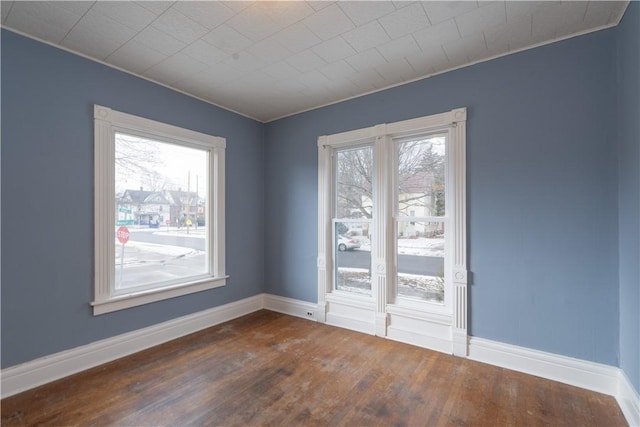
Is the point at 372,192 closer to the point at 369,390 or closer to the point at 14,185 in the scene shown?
the point at 369,390

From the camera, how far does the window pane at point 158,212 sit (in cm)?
288

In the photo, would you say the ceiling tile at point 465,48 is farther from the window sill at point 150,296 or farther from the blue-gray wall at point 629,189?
the window sill at point 150,296

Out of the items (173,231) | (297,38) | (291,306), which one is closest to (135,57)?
(297,38)

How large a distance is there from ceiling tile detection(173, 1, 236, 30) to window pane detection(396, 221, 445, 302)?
249 centimetres

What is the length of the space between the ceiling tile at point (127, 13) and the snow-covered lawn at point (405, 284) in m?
3.06

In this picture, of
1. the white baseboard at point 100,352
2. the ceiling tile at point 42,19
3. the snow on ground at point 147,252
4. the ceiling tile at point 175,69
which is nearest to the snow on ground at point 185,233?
the snow on ground at point 147,252

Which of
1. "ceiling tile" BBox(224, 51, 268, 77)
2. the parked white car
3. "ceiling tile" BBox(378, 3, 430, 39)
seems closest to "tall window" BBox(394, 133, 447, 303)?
the parked white car

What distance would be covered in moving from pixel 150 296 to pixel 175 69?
2276 millimetres

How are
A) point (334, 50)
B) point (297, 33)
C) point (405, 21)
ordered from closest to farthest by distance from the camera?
point (405, 21)
point (297, 33)
point (334, 50)

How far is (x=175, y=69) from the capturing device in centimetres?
282

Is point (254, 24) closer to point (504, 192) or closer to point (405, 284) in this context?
point (504, 192)

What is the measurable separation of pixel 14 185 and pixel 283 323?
2.83 meters

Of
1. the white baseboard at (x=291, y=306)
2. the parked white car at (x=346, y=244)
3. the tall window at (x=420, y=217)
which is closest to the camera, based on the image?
the tall window at (x=420, y=217)

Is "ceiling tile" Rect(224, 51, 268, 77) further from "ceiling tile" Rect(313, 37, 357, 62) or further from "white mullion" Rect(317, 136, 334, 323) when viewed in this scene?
"white mullion" Rect(317, 136, 334, 323)
